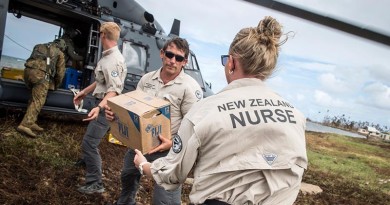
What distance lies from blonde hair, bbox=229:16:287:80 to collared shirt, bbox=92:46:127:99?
2.45 meters

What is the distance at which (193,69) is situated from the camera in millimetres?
8742

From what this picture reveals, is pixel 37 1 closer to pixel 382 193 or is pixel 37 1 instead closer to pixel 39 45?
pixel 39 45

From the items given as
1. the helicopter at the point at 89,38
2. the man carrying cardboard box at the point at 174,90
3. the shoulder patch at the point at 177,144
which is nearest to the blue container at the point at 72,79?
the helicopter at the point at 89,38

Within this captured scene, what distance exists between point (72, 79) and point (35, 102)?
1585mm

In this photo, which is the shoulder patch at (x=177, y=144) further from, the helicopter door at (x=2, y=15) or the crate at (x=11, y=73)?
the crate at (x=11, y=73)

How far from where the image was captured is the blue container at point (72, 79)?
291 inches

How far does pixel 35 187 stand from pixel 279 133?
138 inches

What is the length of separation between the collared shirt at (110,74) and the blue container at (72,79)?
143 inches

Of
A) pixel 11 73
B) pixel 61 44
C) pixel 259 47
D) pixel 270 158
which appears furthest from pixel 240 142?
pixel 11 73

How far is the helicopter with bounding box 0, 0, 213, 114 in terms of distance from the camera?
630 cm

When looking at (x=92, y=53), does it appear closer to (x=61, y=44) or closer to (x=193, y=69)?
(x=61, y=44)

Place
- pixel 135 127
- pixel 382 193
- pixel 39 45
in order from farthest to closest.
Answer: pixel 382 193, pixel 39 45, pixel 135 127

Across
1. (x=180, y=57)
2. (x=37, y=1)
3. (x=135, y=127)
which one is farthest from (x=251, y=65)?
(x=37, y=1)

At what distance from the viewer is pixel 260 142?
61.3 inches
